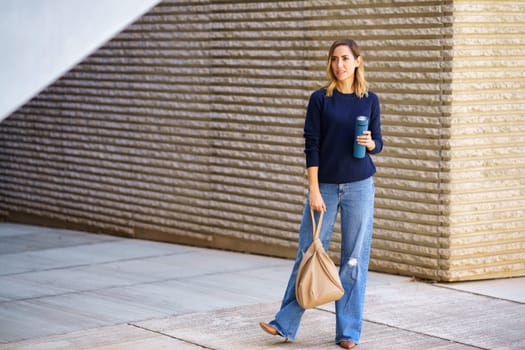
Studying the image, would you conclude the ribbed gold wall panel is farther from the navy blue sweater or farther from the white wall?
the white wall

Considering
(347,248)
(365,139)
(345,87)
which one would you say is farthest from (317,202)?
(345,87)

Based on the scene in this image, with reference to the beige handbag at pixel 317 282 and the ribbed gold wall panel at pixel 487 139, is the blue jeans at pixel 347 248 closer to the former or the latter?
the beige handbag at pixel 317 282

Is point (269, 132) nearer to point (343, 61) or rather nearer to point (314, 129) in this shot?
point (314, 129)

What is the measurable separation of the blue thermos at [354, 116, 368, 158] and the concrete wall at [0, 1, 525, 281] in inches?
93.3

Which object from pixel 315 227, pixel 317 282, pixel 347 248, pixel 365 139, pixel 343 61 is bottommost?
pixel 317 282

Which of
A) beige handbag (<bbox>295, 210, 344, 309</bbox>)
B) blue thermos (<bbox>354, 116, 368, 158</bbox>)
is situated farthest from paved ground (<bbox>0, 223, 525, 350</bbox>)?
blue thermos (<bbox>354, 116, 368, 158</bbox>)

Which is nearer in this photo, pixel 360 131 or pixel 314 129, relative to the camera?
pixel 360 131

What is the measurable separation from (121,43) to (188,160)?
1787 mm

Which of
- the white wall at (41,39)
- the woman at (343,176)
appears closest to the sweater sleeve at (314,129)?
the woman at (343,176)

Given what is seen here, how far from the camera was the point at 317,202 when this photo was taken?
6.34 meters

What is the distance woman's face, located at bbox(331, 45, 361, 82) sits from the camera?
6.30 m

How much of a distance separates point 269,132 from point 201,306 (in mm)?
2751

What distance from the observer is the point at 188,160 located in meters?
10.9

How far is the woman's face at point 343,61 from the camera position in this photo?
20.7 feet
